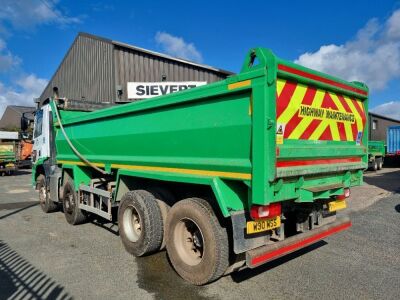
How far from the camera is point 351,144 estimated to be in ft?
15.3

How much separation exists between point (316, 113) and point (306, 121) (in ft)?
0.83

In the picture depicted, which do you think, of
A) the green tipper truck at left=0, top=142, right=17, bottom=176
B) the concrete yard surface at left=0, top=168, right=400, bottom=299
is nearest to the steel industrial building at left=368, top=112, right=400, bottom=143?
the concrete yard surface at left=0, top=168, right=400, bottom=299

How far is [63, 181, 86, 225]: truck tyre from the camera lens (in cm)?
678

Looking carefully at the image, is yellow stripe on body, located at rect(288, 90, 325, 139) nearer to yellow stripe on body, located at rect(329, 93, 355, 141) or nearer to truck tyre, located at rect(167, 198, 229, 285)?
yellow stripe on body, located at rect(329, 93, 355, 141)

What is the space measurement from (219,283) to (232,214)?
3.46ft

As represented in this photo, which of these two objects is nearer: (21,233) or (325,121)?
(325,121)

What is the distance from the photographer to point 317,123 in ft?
13.0

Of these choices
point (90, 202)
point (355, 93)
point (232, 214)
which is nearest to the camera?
point (232, 214)

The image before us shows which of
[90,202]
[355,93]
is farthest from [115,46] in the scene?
[355,93]

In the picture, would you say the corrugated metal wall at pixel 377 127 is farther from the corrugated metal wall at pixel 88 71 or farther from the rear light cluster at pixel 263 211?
the rear light cluster at pixel 263 211

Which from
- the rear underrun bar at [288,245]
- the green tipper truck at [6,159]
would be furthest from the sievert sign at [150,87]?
the rear underrun bar at [288,245]

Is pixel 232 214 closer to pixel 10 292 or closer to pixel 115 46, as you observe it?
pixel 10 292

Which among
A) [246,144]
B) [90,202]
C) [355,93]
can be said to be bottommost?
[90,202]

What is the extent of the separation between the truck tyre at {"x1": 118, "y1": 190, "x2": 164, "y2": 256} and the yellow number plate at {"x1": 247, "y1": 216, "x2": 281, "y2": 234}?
1.54 metres
